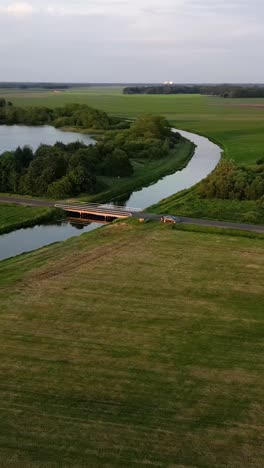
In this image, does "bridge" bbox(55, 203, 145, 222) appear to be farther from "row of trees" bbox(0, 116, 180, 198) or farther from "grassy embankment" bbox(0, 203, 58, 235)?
"row of trees" bbox(0, 116, 180, 198)

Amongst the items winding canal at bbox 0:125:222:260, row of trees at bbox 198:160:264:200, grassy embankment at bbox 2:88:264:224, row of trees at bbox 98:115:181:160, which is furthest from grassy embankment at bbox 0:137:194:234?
row of trees at bbox 198:160:264:200

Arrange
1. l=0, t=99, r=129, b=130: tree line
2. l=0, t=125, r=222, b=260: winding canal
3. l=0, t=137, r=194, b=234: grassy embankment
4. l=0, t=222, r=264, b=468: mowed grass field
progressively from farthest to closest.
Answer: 1. l=0, t=99, r=129, b=130: tree line
2. l=0, t=137, r=194, b=234: grassy embankment
3. l=0, t=125, r=222, b=260: winding canal
4. l=0, t=222, r=264, b=468: mowed grass field

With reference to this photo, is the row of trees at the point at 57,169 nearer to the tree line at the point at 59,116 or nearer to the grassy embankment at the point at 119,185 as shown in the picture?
the grassy embankment at the point at 119,185

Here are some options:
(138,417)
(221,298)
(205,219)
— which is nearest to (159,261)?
(221,298)

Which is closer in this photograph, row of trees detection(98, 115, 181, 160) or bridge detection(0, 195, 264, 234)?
bridge detection(0, 195, 264, 234)

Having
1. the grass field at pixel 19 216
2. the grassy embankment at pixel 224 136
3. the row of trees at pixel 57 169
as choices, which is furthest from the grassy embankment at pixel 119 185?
the grassy embankment at pixel 224 136

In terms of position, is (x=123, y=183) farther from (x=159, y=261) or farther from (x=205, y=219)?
(x=159, y=261)

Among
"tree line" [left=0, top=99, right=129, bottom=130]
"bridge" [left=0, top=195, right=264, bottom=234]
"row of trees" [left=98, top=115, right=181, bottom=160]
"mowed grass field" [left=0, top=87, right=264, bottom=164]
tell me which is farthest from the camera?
"tree line" [left=0, top=99, right=129, bottom=130]
